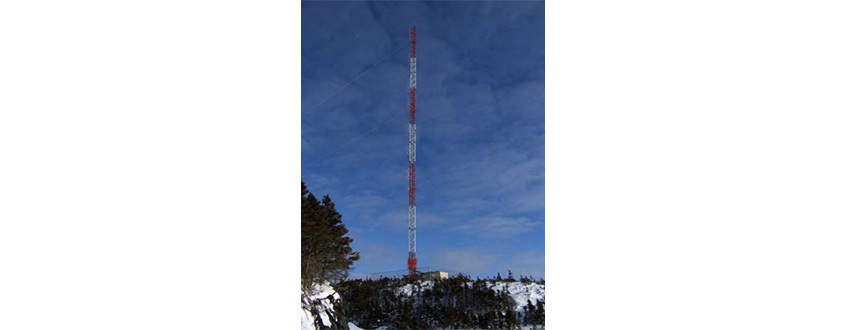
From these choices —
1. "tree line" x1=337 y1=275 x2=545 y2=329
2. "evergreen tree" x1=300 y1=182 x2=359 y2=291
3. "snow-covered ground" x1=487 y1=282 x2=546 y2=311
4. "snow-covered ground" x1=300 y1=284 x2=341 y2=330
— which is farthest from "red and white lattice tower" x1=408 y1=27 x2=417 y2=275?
"snow-covered ground" x1=487 y1=282 x2=546 y2=311

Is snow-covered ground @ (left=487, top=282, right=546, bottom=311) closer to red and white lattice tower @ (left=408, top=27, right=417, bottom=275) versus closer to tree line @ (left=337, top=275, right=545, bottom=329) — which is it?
tree line @ (left=337, top=275, right=545, bottom=329)

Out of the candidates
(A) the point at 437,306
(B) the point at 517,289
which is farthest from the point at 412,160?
(B) the point at 517,289

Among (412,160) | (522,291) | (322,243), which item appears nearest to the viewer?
(322,243)

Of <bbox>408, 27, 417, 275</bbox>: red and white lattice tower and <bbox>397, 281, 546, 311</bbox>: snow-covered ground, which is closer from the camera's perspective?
<bbox>408, 27, 417, 275</bbox>: red and white lattice tower

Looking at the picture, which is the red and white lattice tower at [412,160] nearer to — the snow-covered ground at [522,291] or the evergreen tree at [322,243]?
the evergreen tree at [322,243]

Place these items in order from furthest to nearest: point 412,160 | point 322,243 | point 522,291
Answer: point 522,291 < point 412,160 < point 322,243

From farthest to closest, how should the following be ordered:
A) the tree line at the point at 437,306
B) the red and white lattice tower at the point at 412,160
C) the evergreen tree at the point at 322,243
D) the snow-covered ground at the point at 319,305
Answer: the tree line at the point at 437,306
the red and white lattice tower at the point at 412,160
the evergreen tree at the point at 322,243
the snow-covered ground at the point at 319,305

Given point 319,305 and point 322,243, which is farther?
point 322,243

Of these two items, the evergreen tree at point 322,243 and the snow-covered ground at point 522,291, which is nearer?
the evergreen tree at point 322,243

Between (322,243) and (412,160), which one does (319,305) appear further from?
(412,160)

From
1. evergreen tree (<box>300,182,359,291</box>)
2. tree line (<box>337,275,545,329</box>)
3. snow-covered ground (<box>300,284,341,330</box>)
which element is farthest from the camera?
tree line (<box>337,275,545,329</box>)

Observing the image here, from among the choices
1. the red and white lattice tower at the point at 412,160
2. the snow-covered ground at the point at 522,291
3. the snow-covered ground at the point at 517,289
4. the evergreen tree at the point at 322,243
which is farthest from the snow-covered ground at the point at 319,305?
the snow-covered ground at the point at 522,291

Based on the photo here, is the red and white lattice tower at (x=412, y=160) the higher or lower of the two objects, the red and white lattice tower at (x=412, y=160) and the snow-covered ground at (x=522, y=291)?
the higher
